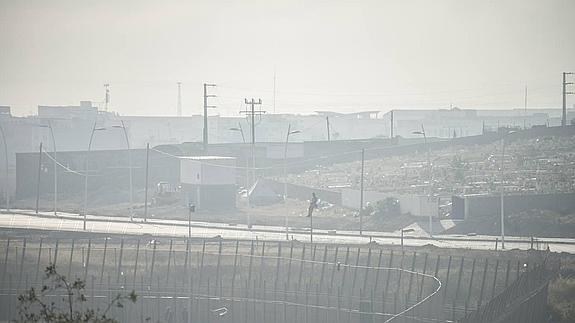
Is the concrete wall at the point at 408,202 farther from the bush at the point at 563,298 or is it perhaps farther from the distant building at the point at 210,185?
the bush at the point at 563,298

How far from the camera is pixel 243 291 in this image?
94.6ft

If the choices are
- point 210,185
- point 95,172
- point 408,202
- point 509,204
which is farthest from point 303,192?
point 95,172

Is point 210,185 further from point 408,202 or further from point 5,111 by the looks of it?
point 5,111

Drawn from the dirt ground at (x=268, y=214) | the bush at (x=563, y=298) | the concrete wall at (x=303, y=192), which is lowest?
the bush at (x=563, y=298)

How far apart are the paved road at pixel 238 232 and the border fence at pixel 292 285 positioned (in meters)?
4.98

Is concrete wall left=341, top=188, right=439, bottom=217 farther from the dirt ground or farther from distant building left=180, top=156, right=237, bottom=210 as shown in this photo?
distant building left=180, top=156, right=237, bottom=210

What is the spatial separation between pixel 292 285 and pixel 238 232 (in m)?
15.5

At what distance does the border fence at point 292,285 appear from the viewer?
87.2ft

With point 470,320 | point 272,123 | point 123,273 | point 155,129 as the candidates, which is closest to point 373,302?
point 470,320

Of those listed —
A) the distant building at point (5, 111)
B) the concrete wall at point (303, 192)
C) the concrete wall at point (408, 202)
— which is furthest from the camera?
the distant building at point (5, 111)

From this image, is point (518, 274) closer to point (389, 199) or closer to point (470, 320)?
point (470, 320)

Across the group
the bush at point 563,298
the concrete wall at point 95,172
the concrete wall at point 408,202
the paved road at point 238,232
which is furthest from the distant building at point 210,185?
the bush at point 563,298

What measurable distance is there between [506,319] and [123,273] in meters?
12.8

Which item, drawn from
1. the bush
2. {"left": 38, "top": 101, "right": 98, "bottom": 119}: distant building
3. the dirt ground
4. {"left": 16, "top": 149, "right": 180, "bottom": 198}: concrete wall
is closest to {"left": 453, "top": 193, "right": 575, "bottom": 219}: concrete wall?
the dirt ground
